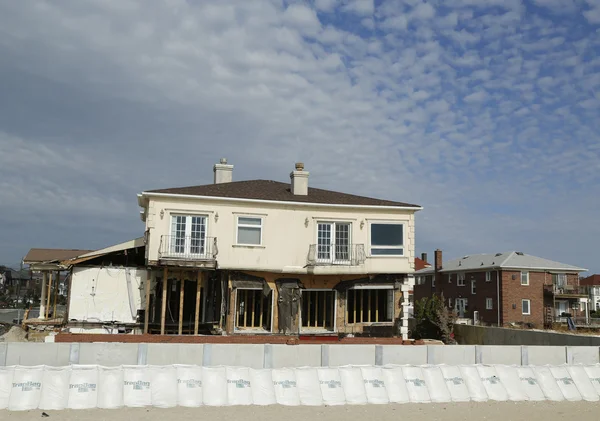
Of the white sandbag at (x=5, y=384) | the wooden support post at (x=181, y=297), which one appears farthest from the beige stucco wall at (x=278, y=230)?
the white sandbag at (x=5, y=384)

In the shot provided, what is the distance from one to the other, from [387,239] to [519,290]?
23.3m

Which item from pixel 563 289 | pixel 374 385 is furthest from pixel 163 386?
pixel 563 289

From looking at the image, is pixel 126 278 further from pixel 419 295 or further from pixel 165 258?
pixel 419 295

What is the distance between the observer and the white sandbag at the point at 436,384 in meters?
16.0

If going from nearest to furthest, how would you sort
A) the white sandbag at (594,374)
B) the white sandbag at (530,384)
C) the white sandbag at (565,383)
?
the white sandbag at (530,384) < the white sandbag at (565,383) < the white sandbag at (594,374)

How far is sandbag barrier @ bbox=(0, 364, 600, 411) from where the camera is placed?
1390 cm

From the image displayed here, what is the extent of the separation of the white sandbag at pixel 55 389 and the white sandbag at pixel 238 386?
3879 mm

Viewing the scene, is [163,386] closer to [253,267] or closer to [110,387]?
[110,387]

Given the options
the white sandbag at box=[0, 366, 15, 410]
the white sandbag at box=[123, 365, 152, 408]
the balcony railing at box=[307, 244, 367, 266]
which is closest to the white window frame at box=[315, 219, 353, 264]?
the balcony railing at box=[307, 244, 367, 266]

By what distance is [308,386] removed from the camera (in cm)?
1538

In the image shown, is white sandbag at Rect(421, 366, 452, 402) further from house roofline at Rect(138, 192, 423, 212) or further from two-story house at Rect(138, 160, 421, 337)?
house roofline at Rect(138, 192, 423, 212)

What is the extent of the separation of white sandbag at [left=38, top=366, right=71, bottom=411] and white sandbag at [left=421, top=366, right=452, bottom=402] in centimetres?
943

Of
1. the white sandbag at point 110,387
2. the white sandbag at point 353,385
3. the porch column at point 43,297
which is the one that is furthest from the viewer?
the porch column at point 43,297

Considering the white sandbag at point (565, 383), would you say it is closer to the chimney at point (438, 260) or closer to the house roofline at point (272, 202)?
the house roofline at point (272, 202)
